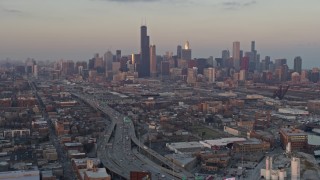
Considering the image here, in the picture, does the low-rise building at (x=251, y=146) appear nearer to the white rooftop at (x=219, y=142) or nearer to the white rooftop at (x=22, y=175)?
the white rooftop at (x=219, y=142)

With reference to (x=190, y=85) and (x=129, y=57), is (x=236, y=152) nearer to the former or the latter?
(x=190, y=85)

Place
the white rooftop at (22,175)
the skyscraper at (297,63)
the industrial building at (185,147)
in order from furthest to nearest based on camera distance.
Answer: the skyscraper at (297,63) → the industrial building at (185,147) → the white rooftop at (22,175)

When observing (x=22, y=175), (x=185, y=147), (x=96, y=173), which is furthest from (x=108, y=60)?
(x=96, y=173)

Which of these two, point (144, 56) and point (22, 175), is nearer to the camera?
point (22, 175)

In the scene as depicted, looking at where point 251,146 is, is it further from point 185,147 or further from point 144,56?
point 144,56

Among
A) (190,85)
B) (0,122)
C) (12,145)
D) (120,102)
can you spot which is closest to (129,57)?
(190,85)

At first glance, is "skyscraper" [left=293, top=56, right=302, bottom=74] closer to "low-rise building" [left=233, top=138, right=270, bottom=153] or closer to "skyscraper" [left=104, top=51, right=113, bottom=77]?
"skyscraper" [left=104, top=51, right=113, bottom=77]

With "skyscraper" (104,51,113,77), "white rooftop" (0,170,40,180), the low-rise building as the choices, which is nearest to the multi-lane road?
"white rooftop" (0,170,40,180)

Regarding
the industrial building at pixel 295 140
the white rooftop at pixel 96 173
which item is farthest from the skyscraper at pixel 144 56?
the white rooftop at pixel 96 173

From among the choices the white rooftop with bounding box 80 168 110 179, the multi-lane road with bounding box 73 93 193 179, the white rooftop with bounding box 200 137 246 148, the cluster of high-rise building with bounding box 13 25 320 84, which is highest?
the cluster of high-rise building with bounding box 13 25 320 84
